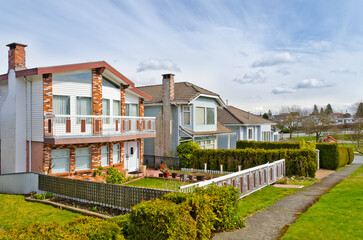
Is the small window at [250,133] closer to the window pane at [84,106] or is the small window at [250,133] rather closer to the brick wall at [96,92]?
the brick wall at [96,92]

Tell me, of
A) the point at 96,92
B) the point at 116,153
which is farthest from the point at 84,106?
the point at 116,153

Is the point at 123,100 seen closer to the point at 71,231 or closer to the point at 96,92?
the point at 96,92

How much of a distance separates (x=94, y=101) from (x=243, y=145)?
54.2 ft

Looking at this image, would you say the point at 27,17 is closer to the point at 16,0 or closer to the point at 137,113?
the point at 16,0

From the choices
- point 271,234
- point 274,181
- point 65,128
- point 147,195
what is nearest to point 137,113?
point 65,128

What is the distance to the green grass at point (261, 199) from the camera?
1012cm

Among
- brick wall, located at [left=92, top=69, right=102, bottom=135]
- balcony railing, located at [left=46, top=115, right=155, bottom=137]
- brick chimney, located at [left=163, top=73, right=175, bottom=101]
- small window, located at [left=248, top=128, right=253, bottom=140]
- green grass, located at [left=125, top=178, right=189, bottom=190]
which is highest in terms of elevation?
brick chimney, located at [left=163, top=73, right=175, bottom=101]

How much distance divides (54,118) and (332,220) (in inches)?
563

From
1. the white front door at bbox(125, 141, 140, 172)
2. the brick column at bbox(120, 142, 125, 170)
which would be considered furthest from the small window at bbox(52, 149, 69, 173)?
the white front door at bbox(125, 141, 140, 172)

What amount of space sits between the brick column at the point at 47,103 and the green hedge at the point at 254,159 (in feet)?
36.0

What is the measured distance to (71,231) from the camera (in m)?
5.77

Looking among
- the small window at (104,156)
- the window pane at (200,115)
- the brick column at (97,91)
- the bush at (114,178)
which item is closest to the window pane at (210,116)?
the window pane at (200,115)

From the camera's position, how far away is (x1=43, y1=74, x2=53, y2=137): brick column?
632 inches

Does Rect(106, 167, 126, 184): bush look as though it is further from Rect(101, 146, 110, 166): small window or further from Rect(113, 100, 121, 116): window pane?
Rect(113, 100, 121, 116): window pane
